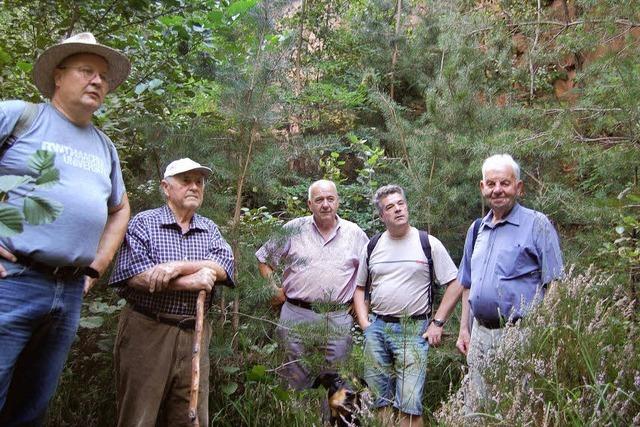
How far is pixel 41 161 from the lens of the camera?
113 cm

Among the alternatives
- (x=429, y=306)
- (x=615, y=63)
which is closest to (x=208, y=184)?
(x=429, y=306)

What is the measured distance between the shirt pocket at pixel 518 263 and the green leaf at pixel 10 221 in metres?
3.04

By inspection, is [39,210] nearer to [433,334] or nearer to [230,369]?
[230,369]

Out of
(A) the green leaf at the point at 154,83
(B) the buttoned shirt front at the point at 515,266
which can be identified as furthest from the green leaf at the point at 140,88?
(B) the buttoned shirt front at the point at 515,266

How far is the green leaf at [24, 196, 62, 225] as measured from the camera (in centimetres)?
111

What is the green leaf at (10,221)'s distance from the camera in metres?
1.09

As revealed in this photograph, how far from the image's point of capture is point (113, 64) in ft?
9.41

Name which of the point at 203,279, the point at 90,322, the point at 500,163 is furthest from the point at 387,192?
the point at 90,322

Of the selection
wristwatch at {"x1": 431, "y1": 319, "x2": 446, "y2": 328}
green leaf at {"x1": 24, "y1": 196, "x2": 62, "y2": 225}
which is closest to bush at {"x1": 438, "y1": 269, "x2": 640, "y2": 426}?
wristwatch at {"x1": 431, "y1": 319, "x2": 446, "y2": 328}

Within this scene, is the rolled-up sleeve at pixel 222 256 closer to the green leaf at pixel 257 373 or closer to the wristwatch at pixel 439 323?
the green leaf at pixel 257 373

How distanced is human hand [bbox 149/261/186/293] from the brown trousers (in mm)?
295

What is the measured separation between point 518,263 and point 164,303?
225cm

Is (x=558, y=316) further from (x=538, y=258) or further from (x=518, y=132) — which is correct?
(x=518, y=132)

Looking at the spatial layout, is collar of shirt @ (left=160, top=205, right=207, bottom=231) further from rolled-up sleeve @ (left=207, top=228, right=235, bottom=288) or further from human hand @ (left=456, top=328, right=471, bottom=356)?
human hand @ (left=456, top=328, right=471, bottom=356)
